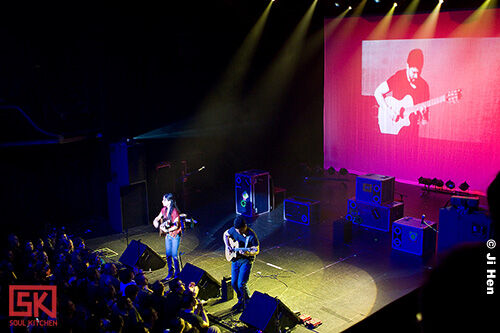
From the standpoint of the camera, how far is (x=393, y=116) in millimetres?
15414

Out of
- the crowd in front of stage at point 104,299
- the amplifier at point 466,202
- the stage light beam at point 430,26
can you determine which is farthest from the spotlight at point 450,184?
the crowd in front of stage at point 104,299

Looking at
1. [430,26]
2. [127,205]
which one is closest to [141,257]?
[127,205]

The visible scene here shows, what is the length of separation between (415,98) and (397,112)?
726 millimetres

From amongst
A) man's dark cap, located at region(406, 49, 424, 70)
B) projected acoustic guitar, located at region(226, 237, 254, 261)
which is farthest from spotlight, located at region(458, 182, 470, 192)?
projected acoustic guitar, located at region(226, 237, 254, 261)

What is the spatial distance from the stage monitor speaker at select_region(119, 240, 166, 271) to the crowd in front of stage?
127 cm

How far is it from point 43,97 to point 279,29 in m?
7.65

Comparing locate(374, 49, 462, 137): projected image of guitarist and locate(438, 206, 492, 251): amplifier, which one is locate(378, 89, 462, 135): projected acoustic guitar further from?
locate(438, 206, 492, 251): amplifier

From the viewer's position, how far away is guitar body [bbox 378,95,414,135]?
49.3 feet

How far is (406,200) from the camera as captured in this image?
13.8 meters

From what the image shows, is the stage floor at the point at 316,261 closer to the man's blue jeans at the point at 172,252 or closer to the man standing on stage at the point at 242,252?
the man's blue jeans at the point at 172,252

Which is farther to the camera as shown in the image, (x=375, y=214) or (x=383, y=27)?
(x=383, y=27)

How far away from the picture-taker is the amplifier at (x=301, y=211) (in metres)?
11.9

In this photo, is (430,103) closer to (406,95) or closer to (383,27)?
(406,95)

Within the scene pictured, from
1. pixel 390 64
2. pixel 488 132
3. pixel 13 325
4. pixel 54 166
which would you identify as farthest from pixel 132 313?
pixel 390 64
